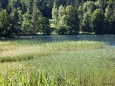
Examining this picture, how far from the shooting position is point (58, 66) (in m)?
31.1

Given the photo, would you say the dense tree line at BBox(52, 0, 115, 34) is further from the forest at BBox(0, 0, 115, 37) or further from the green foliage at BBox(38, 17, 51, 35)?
the green foliage at BBox(38, 17, 51, 35)

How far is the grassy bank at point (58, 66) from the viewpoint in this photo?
50.1ft

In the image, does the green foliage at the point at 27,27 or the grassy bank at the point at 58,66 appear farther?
the green foliage at the point at 27,27

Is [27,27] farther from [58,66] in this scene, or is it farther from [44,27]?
[58,66]

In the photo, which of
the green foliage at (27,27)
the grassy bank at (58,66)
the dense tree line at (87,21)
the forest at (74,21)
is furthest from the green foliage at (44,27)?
the grassy bank at (58,66)

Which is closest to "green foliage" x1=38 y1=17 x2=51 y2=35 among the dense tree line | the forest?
the forest

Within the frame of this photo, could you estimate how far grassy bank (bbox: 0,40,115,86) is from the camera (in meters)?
15.3

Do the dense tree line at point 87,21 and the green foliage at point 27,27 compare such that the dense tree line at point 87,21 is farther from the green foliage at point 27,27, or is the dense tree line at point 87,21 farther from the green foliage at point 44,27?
the green foliage at point 27,27

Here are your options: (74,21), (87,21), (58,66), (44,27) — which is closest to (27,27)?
(44,27)

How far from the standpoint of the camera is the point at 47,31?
144 m

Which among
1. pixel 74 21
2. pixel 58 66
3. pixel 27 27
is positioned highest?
pixel 58 66

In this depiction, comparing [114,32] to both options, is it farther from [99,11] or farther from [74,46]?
[74,46]

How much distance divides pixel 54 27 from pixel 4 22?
50394 mm

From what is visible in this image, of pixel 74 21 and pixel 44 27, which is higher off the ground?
pixel 74 21
